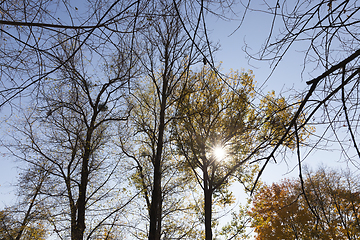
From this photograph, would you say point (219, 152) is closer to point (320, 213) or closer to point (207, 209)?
point (207, 209)

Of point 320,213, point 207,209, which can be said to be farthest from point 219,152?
point 320,213

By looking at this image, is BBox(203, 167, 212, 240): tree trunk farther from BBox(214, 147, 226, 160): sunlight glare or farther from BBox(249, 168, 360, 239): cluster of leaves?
BBox(249, 168, 360, 239): cluster of leaves

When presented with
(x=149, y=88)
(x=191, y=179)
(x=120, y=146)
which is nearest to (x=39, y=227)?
(x=120, y=146)

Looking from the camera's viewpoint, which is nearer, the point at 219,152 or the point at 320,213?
the point at 219,152

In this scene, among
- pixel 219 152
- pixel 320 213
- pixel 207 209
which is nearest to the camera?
pixel 207 209

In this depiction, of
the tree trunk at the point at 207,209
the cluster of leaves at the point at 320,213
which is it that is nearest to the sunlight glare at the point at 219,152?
the tree trunk at the point at 207,209

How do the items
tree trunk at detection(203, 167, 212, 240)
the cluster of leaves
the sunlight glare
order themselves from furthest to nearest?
the cluster of leaves → the sunlight glare → tree trunk at detection(203, 167, 212, 240)

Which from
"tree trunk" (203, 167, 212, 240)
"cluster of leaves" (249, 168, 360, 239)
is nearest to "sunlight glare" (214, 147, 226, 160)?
"tree trunk" (203, 167, 212, 240)

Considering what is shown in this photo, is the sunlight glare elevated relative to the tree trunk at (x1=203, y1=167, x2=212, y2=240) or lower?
elevated

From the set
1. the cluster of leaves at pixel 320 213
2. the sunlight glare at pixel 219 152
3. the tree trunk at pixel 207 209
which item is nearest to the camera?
the tree trunk at pixel 207 209

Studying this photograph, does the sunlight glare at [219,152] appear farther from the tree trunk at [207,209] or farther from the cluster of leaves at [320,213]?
the cluster of leaves at [320,213]

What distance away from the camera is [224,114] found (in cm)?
825

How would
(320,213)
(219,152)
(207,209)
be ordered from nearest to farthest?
(207,209) < (219,152) < (320,213)

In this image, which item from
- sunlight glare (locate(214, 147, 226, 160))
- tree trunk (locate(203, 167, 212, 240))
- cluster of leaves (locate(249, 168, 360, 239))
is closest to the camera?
tree trunk (locate(203, 167, 212, 240))
